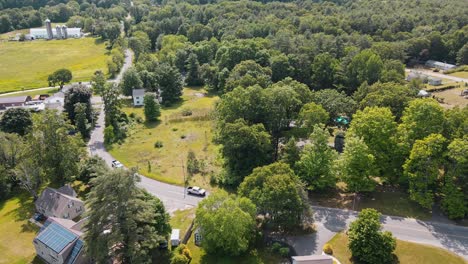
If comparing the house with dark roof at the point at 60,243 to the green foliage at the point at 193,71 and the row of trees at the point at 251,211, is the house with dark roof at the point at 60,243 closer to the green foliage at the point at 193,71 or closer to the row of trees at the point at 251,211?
the row of trees at the point at 251,211

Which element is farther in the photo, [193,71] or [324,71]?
[193,71]

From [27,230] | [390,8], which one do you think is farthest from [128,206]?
[390,8]

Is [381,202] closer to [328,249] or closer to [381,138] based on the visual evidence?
[381,138]

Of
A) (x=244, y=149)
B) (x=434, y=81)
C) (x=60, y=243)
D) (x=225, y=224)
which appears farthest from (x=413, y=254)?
(x=434, y=81)

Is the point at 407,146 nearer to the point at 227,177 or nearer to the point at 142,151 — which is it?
the point at 227,177

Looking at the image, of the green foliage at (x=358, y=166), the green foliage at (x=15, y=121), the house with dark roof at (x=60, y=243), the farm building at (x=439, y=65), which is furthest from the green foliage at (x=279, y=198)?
the farm building at (x=439, y=65)

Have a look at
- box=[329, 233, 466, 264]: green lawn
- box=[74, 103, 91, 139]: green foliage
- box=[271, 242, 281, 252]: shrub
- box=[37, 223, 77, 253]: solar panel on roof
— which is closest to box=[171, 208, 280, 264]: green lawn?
box=[271, 242, 281, 252]: shrub

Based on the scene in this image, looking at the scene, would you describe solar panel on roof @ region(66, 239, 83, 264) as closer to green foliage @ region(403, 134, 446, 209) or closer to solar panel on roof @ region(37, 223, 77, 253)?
solar panel on roof @ region(37, 223, 77, 253)
